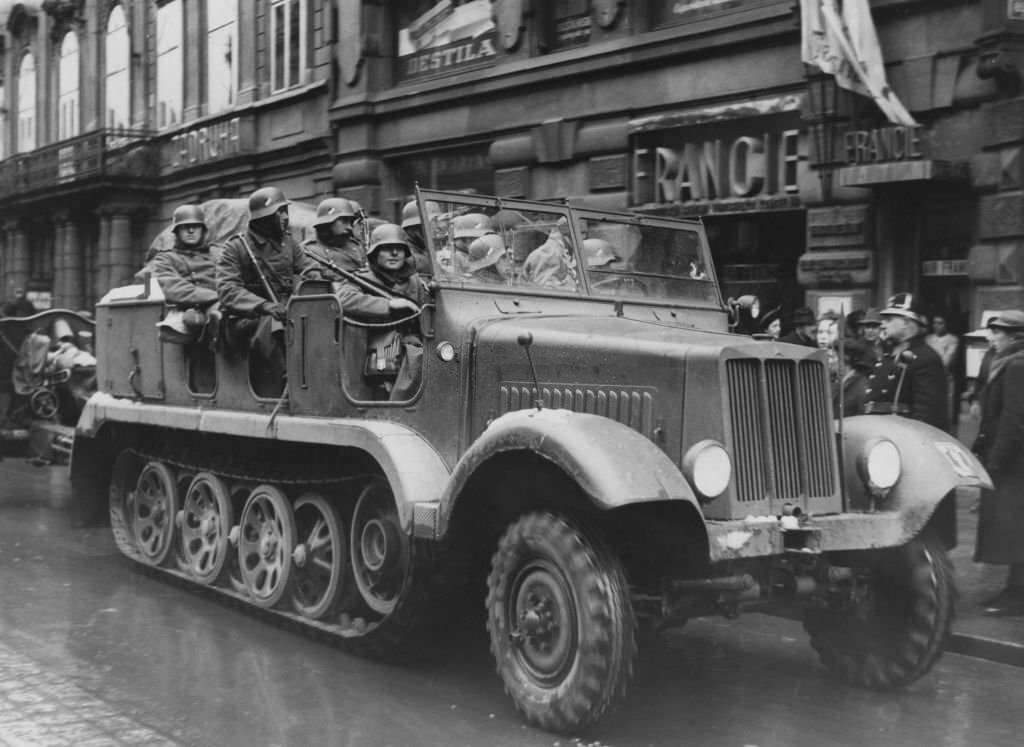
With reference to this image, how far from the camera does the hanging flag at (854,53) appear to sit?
12531mm

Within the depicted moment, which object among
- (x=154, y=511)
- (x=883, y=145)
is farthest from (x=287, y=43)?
(x=154, y=511)

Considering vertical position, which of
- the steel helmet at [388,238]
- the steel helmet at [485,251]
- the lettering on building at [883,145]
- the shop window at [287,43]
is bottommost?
the steel helmet at [485,251]

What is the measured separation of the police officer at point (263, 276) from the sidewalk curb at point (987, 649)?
161 inches

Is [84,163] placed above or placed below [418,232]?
above

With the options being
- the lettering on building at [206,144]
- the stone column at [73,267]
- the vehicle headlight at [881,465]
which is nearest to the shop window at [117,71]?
the stone column at [73,267]

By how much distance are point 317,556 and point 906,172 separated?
703cm

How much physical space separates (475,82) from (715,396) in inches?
502

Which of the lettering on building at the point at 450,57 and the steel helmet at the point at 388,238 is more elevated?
the lettering on building at the point at 450,57

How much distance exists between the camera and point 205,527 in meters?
8.85

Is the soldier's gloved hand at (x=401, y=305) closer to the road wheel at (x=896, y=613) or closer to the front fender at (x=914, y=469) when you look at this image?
the front fender at (x=914, y=469)

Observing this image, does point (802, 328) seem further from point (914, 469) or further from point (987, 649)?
point (914, 469)

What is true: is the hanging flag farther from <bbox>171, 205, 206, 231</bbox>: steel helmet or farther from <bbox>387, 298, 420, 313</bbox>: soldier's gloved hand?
<bbox>387, 298, 420, 313</bbox>: soldier's gloved hand

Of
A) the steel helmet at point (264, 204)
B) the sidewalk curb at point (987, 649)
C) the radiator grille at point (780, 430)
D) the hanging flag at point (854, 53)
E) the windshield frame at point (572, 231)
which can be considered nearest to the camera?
the radiator grille at point (780, 430)

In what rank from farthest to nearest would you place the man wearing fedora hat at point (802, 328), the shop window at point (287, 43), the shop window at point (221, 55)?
1. the shop window at point (221, 55)
2. the shop window at point (287, 43)
3. the man wearing fedora hat at point (802, 328)
